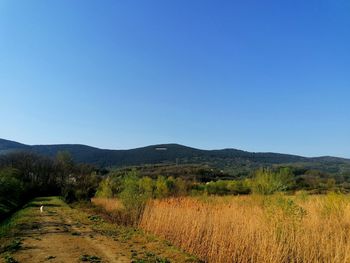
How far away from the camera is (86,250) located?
1336 cm

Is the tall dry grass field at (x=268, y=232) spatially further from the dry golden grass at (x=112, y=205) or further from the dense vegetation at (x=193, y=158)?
the dense vegetation at (x=193, y=158)

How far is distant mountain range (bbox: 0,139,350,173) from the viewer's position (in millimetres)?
141500

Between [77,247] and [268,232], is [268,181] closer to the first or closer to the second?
[77,247]

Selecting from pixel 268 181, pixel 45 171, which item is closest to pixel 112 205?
pixel 268 181

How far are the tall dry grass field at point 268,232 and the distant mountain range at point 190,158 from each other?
120 meters

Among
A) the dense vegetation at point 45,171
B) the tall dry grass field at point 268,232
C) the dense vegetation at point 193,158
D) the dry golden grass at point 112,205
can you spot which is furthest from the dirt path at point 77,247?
the dense vegetation at point 193,158

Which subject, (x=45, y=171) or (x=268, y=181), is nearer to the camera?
(x=268, y=181)

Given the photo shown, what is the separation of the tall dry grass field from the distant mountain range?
12006cm

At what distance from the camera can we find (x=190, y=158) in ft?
511

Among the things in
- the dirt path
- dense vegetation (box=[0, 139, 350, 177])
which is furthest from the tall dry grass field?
dense vegetation (box=[0, 139, 350, 177])

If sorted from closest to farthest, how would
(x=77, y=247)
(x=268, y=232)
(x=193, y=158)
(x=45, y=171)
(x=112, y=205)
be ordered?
(x=268, y=232) → (x=77, y=247) → (x=112, y=205) → (x=45, y=171) → (x=193, y=158)

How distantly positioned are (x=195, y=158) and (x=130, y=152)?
88.0 feet

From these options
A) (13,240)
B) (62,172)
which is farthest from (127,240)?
(62,172)

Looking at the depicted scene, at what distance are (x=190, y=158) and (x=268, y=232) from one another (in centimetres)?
14569
